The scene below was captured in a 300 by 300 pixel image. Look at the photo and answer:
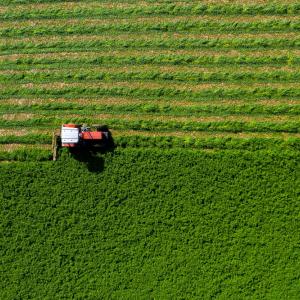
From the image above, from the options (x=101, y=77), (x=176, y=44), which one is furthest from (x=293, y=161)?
(x=101, y=77)

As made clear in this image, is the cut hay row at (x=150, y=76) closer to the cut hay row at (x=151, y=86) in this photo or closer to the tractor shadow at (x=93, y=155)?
the cut hay row at (x=151, y=86)

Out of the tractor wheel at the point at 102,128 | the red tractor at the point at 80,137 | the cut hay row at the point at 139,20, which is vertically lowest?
the red tractor at the point at 80,137

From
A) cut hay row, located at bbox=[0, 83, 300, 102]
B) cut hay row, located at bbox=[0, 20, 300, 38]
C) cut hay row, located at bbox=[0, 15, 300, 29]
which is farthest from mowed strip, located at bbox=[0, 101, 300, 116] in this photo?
cut hay row, located at bbox=[0, 15, 300, 29]

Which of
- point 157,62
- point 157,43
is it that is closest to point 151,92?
point 157,62

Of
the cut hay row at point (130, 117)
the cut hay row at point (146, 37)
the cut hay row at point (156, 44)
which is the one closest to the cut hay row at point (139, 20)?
the cut hay row at point (146, 37)

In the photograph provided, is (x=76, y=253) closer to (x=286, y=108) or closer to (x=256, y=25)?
(x=286, y=108)

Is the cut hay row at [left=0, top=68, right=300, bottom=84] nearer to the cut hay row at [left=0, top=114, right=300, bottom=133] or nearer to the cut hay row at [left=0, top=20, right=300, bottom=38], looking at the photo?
the cut hay row at [left=0, top=114, right=300, bottom=133]

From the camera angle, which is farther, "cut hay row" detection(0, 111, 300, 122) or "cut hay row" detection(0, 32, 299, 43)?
"cut hay row" detection(0, 32, 299, 43)
